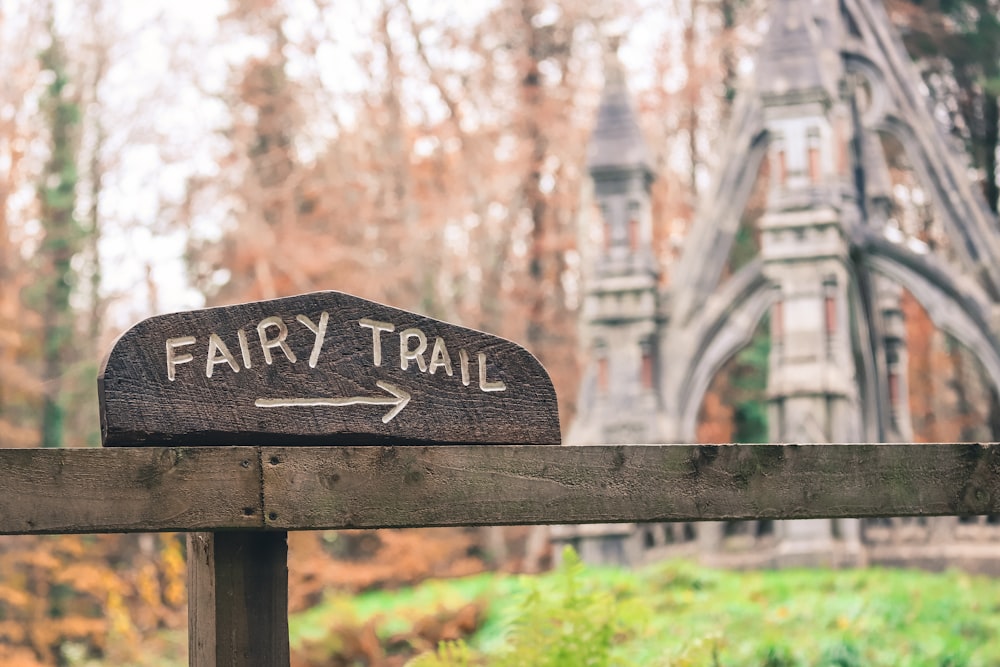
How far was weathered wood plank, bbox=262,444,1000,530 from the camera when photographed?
3.12m

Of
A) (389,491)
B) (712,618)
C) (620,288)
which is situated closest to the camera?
(389,491)

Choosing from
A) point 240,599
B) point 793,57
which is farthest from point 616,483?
point 793,57

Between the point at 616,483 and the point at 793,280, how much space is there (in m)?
13.5

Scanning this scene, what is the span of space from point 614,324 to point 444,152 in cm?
722

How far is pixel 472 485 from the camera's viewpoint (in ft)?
10.6

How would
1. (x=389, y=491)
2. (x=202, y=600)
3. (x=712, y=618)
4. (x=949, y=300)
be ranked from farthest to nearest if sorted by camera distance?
1. (x=949, y=300)
2. (x=712, y=618)
3. (x=202, y=600)
4. (x=389, y=491)

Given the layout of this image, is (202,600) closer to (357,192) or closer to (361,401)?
(361,401)

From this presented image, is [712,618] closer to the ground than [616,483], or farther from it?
closer to the ground

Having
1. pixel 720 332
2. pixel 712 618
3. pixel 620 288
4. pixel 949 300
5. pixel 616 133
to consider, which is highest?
pixel 616 133

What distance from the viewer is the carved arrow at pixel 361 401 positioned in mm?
3135

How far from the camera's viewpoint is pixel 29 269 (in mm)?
21094

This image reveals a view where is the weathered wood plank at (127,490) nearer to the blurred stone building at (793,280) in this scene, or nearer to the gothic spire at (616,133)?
the blurred stone building at (793,280)

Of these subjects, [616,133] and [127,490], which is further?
[616,133]

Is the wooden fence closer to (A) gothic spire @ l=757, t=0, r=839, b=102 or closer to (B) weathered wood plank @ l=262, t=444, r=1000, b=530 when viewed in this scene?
(B) weathered wood plank @ l=262, t=444, r=1000, b=530
